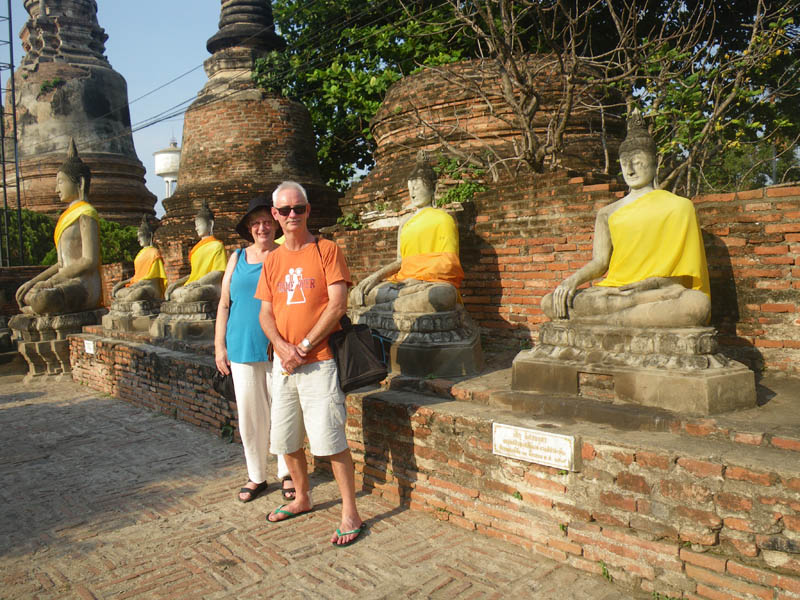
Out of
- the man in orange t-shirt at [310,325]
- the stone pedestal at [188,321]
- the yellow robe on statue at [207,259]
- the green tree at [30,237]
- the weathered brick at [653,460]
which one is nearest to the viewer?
the weathered brick at [653,460]

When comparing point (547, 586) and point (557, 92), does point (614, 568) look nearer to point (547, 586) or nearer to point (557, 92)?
point (547, 586)

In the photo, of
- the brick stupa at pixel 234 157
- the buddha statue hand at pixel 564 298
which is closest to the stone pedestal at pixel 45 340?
the brick stupa at pixel 234 157

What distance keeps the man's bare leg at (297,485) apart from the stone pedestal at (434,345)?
1135 millimetres

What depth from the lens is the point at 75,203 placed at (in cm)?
855

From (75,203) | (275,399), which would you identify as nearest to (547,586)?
(275,399)

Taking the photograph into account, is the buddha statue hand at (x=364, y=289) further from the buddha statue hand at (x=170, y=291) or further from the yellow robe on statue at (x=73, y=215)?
the yellow robe on statue at (x=73, y=215)

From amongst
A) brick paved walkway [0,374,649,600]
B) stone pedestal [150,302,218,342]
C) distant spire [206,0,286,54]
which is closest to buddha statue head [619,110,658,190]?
brick paved walkway [0,374,649,600]

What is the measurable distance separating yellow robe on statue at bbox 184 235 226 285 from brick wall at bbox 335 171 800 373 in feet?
5.43

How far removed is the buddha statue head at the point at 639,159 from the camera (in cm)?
358

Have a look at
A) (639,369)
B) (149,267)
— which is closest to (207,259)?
(149,267)

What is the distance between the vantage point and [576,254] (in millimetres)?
5102

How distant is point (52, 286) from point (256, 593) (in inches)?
290

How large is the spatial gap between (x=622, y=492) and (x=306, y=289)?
180cm

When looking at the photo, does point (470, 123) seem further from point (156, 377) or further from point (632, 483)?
Answer: point (632, 483)
